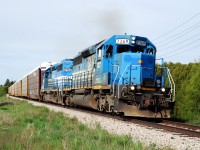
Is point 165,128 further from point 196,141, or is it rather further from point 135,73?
point 135,73

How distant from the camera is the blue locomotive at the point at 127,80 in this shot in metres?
13.2

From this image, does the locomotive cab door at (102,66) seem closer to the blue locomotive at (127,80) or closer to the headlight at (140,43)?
the blue locomotive at (127,80)

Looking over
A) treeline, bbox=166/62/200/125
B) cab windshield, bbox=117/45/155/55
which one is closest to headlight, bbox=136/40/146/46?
cab windshield, bbox=117/45/155/55

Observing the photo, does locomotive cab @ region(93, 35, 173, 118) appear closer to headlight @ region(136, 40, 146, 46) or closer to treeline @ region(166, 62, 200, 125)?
headlight @ region(136, 40, 146, 46)

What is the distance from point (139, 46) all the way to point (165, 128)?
503 centimetres

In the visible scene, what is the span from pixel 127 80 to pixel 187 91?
325 centimetres

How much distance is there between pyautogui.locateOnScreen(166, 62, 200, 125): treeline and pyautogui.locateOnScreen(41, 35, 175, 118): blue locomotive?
1104mm

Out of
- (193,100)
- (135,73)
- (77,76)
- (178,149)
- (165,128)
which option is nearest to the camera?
(178,149)

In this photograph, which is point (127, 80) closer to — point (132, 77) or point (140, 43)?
point (132, 77)

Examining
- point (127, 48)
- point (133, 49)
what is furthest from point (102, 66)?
point (133, 49)

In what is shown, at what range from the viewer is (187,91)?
15.3 m

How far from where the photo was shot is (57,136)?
765 cm

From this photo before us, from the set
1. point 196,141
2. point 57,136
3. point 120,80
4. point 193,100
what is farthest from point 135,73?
point 57,136

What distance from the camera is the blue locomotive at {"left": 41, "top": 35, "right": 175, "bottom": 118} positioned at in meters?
13.2
